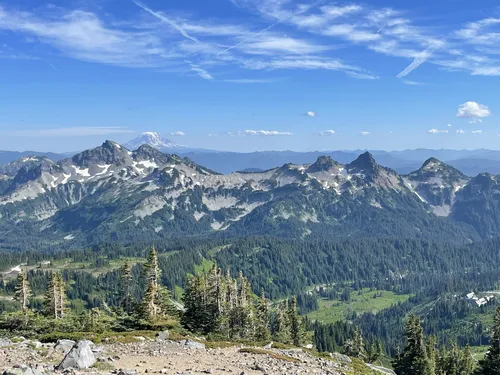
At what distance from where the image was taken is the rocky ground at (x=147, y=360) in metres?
33.6

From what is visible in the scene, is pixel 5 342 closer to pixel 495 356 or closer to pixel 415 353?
pixel 415 353

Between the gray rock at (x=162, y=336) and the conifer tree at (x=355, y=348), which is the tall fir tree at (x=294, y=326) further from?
the gray rock at (x=162, y=336)

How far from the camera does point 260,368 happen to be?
38156mm

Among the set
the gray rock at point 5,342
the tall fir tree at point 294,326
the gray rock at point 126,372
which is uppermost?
the gray rock at point 126,372

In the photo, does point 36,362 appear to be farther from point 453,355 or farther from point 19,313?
point 453,355

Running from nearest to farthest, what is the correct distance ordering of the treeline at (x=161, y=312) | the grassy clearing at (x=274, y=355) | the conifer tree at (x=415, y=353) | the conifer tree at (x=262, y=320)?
the grassy clearing at (x=274, y=355), the treeline at (x=161, y=312), the conifer tree at (x=415, y=353), the conifer tree at (x=262, y=320)

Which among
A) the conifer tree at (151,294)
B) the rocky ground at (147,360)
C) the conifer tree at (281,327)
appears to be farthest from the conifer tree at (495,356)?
the conifer tree at (151,294)

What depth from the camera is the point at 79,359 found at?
3362cm

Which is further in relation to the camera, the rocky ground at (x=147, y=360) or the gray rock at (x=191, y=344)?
the gray rock at (x=191, y=344)

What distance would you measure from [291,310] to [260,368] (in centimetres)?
7441

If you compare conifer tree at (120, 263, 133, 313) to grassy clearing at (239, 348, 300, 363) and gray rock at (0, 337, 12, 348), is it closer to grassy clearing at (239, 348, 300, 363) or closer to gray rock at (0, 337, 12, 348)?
gray rock at (0, 337, 12, 348)

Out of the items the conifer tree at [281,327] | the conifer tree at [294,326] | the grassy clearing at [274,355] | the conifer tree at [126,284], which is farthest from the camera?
the conifer tree at [294,326]

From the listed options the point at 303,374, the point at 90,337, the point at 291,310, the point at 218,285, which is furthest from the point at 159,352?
the point at 291,310

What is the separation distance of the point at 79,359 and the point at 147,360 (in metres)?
7.26
